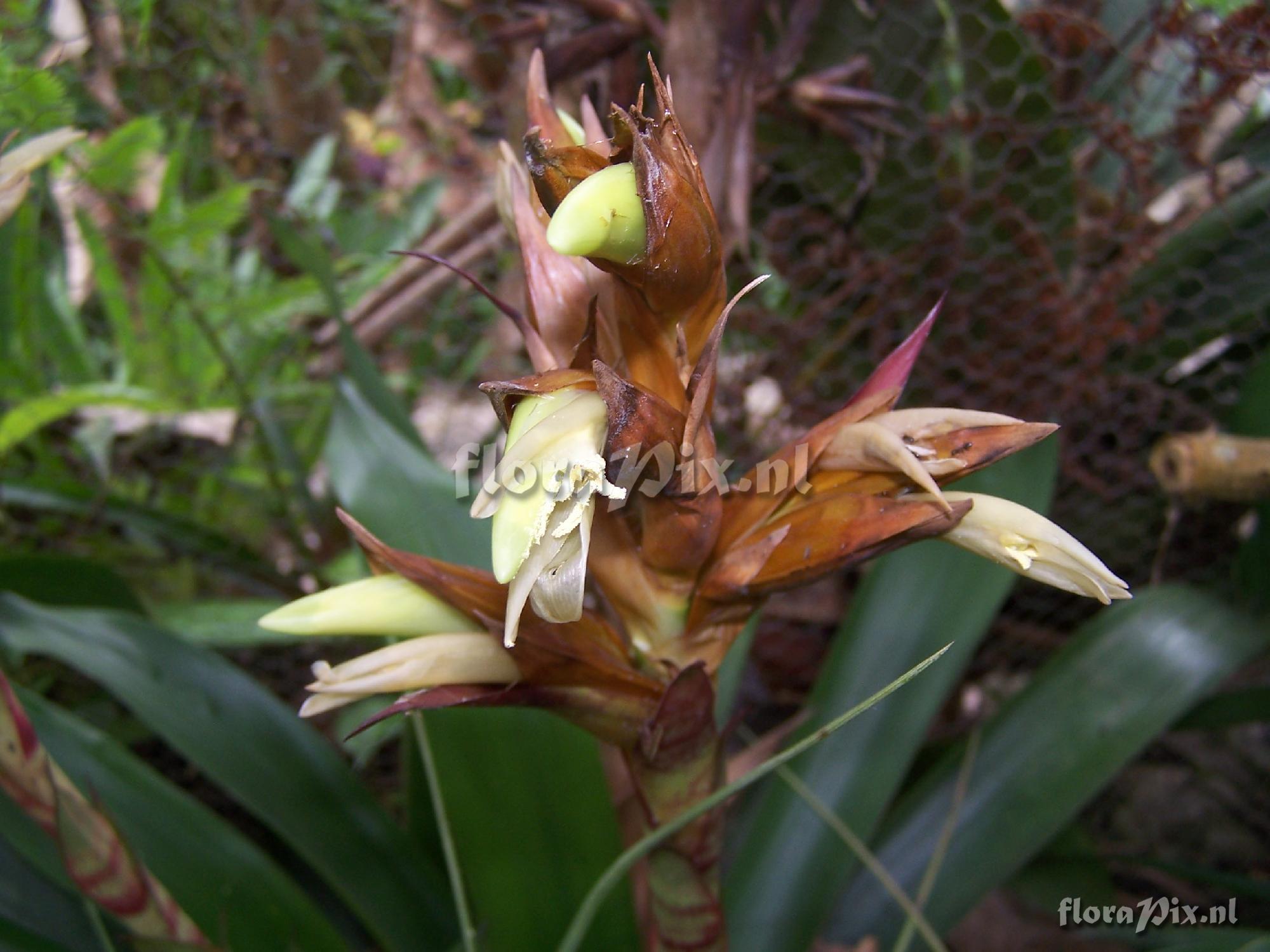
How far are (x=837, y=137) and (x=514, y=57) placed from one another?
0.37 m

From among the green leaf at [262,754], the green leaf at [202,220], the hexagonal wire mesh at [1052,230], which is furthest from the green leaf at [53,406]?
the hexagonal wire mesh at [1052,230]

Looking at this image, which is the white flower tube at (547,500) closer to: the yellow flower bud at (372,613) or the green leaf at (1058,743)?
the yellow flower bud at (372,613)

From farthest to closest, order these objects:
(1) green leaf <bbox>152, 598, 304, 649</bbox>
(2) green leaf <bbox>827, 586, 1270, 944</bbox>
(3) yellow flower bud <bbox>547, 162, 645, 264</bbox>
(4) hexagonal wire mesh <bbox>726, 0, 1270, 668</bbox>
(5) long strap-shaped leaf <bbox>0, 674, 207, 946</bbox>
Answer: (4) hexagonal wire mesh <bbox>726, 0, 1270, 668</bbox> → (1) green leaf <bbox>152, 598, 304, 649</bbox> → (2) green leaf <bbox>827, 586, 1270, 944</bbox> → (5) long strap-shaped leaf <bbox>0, 674, 207, 946</bbox> → (3) yellow flower bud <bbox>547, 162, 645, 264</bbox>

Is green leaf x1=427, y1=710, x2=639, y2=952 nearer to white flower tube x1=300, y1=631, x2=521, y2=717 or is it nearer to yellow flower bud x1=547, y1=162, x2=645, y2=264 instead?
white flower tube x1=300, y1=631, x2=521, y2=717

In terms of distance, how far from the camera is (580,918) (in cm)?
32

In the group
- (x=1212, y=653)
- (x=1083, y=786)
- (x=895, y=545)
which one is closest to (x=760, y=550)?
(x=895, y=545)

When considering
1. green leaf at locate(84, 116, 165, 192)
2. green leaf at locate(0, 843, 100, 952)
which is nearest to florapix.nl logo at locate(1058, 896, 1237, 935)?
green leaf at locate(0, 843, 100, 952)

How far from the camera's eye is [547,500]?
9.3 inches

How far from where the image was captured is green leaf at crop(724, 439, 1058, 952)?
1.92 feet

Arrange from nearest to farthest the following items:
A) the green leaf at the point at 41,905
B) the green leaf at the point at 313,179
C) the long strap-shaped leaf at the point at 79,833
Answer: the long strap-shaped leaf at the point at 79,833
the green leaf at the point at 41,905
the green leaf at the point at 313,179

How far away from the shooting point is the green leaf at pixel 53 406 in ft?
2.61

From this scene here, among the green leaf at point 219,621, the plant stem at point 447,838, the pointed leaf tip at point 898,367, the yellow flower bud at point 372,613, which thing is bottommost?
the green leaf at point 219,621

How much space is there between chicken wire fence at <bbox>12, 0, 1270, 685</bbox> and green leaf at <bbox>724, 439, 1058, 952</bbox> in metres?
0.22

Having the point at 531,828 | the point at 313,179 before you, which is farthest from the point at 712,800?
the point at 313,179
